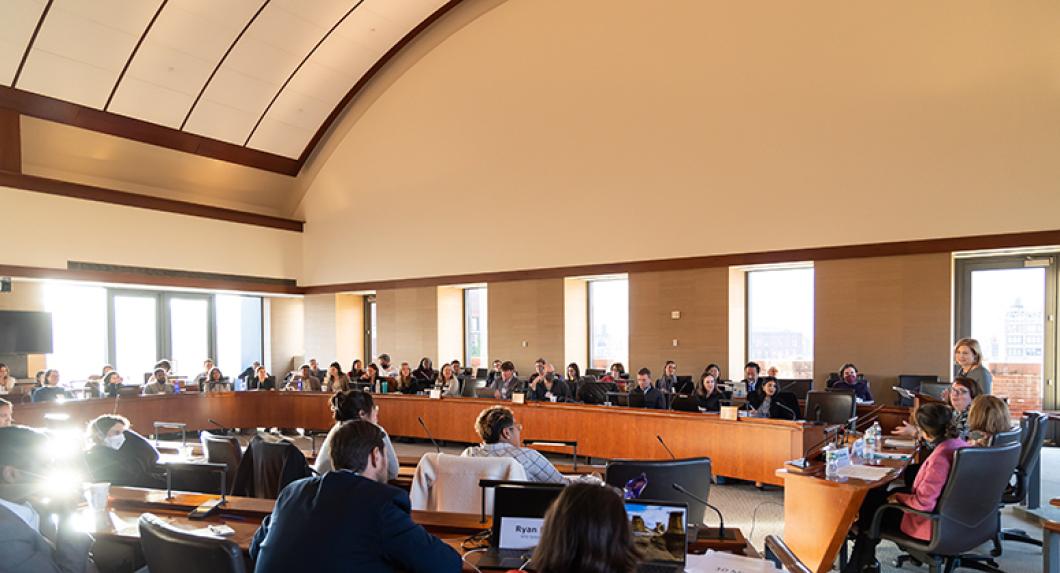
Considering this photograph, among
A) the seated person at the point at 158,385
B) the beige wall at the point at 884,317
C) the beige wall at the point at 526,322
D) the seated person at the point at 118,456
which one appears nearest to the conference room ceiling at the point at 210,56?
the seated person at the point at 158,385

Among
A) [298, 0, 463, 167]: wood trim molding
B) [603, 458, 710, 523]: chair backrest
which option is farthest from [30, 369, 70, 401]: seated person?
[603, 458, 710, 523]: chair backrest

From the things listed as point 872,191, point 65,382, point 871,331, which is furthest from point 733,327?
point 65,382

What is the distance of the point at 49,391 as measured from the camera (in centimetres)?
813

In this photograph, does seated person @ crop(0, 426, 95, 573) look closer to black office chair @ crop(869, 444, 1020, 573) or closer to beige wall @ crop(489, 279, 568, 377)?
black office chair @ crop(869, 444, 1020, 573)

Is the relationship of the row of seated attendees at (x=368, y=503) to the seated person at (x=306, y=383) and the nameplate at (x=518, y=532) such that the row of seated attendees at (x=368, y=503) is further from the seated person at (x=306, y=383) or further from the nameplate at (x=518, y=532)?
the seated person at (x=306, y=383)

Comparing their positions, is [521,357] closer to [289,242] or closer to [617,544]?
[289,242]

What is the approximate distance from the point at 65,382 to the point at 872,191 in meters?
13.1

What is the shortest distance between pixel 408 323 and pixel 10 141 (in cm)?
693

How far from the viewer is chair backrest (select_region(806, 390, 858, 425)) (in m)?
6.53

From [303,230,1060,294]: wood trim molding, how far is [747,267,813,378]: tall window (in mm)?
694

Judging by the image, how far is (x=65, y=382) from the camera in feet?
37.6

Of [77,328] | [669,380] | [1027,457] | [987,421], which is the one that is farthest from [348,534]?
[77,328]

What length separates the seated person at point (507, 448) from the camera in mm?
3172

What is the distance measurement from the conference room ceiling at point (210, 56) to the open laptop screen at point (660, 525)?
11.0 metres
